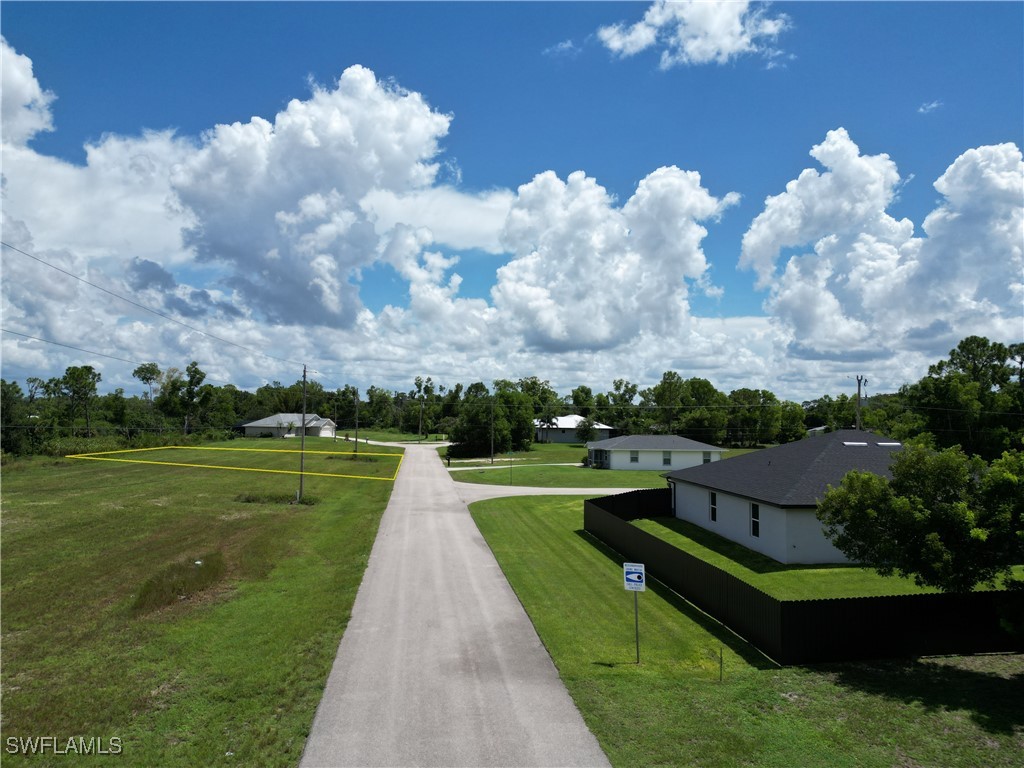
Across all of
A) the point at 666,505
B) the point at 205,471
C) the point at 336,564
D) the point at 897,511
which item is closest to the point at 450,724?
the point at 897,511

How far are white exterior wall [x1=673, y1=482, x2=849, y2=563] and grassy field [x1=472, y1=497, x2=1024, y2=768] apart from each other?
7.74 m

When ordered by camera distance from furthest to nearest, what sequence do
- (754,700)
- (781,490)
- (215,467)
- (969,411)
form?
(215,467) < (969,411) < (781,490) < (754,700)

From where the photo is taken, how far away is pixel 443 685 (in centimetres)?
1249

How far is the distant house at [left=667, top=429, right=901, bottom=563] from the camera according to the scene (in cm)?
2327

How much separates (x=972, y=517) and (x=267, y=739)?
15.1 m

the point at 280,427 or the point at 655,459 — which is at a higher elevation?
the point at 280,427

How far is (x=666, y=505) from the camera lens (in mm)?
36062

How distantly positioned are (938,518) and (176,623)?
19571mm

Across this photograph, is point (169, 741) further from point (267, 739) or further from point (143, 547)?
point (143, 547)

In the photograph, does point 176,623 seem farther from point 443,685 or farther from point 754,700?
point 754,700

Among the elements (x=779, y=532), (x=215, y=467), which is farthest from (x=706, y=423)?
(x=779, y=532)

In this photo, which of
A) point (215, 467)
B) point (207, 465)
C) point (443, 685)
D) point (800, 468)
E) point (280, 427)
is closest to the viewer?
point (443, 685)

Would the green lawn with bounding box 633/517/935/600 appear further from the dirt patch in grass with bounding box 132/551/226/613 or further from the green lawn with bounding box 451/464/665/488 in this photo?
the green lawn with bounding box 451/464/665/488

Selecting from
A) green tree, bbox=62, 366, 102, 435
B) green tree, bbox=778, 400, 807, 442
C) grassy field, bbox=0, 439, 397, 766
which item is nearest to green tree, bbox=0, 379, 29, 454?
green tree, bbox=62, 366, 102, 435
